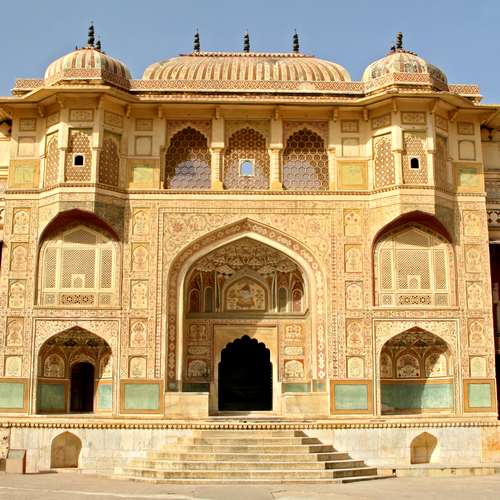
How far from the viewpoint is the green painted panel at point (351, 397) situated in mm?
14273

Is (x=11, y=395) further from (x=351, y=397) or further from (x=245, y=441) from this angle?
(x=351, y=397)

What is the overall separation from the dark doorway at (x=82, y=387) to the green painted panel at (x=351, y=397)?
4.39 metres

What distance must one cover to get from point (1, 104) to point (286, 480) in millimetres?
8326

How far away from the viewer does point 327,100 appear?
49.8 feet

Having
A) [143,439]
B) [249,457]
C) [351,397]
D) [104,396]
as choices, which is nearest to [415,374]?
[351,397]

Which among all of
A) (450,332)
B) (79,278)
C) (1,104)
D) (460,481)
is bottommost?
(460,481)

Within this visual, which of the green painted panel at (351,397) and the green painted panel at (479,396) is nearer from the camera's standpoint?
the green painted panel at (351,397)

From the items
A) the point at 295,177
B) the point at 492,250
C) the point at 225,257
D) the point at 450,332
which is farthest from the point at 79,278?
the point at 492,250

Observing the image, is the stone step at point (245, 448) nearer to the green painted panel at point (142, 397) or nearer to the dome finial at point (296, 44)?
the green painted panel at point (142, 397)

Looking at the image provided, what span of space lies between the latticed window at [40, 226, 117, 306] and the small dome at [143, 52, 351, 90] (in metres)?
3.36

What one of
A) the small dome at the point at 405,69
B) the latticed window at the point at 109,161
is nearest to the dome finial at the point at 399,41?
the small dome at the point at 405,69

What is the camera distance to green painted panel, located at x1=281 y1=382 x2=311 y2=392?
15.2 m

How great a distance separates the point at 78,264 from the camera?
48.1ft

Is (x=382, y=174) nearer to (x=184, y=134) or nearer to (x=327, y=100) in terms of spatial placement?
(x=327, y=100)
